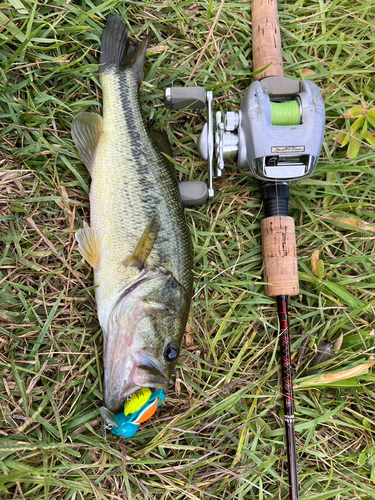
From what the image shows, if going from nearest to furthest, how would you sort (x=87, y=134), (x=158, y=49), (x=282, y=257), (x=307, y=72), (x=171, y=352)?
(x=171, y=352)
(x=87, y=134)
(x=282, y=257)
(x=158, y=49)
(x=307, y=72)

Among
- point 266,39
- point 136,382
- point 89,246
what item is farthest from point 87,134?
point 136,382

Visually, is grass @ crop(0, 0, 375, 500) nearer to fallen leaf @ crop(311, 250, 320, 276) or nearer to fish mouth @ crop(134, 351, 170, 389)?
fallen leaf @ crop(311, 250, 320, 276)

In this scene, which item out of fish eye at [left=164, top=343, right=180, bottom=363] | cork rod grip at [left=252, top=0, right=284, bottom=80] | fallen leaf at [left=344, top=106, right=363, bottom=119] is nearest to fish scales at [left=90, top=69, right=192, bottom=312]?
fish eye at [left=164, top=343, right=180, bottom=363]

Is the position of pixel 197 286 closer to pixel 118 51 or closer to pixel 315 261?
pixel 315 261

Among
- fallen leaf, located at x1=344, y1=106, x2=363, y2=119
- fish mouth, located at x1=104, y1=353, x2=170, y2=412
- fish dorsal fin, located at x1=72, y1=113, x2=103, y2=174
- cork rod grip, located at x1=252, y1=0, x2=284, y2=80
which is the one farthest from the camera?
fallen leaf, located at x1=344, y1=106, x2=363, y2=119

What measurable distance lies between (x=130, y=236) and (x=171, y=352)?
759 mm

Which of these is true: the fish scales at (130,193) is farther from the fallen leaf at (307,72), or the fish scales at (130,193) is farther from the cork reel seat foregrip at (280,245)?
the fallen leaf at (307,72)

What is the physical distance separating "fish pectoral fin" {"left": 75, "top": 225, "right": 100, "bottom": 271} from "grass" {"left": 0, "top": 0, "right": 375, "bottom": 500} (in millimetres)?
207

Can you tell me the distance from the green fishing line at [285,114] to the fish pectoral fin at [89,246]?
1.40m

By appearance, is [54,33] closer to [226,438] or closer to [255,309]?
[255,309]

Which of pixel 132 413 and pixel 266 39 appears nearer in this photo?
pixel 132 413

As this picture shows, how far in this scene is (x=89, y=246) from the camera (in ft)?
7.93

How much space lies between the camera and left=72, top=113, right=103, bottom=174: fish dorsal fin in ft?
8.38

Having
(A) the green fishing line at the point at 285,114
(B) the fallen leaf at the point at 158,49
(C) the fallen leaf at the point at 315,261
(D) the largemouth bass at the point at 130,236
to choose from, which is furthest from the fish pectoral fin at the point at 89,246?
(C) the fallen leaf at the point at 315,261
